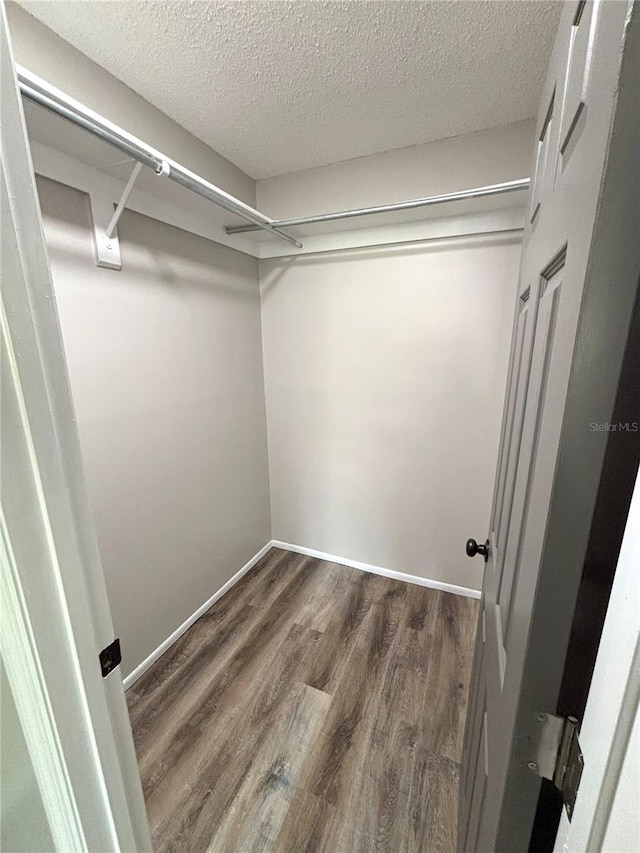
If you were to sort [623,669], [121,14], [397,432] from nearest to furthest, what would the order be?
[623,669]
[121,14]
[397,432]

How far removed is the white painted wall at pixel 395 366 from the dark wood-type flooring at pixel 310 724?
514 millimetres

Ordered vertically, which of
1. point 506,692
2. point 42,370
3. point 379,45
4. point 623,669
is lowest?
point 506,692

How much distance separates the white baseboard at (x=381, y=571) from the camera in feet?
7.31

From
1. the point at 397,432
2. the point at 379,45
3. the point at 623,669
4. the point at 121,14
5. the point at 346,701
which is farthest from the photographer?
the point at 397,432

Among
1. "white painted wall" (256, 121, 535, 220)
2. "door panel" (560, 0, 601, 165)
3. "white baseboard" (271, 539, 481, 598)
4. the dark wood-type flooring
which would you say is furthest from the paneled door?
"white baseboard" (271, 539, 481, 598)

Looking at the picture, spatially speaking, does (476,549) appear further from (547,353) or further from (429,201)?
(429,201)

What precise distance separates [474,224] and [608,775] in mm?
2047

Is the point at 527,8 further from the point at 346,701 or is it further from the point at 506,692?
the point at 346,701

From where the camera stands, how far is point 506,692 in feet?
1.79

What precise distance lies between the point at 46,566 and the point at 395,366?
1.89m

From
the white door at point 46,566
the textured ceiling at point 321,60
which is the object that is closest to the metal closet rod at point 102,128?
the textured ceiling at point 321,60

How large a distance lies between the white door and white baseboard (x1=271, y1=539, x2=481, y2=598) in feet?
6.35

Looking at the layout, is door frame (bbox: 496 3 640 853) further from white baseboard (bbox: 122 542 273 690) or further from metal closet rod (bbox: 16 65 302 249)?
white baseboard (bbox: 122 542 273 690)

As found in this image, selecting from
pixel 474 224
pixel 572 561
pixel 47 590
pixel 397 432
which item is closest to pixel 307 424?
pixel 397 432
